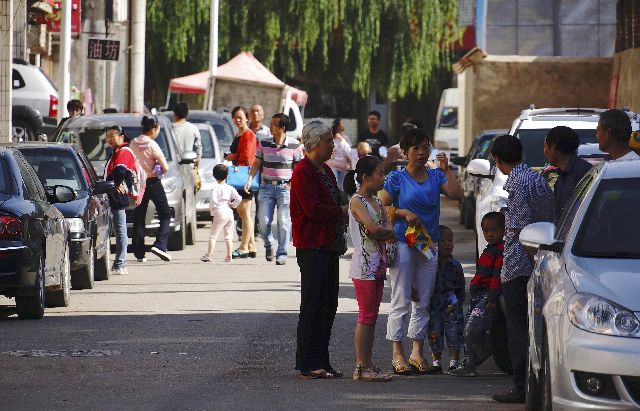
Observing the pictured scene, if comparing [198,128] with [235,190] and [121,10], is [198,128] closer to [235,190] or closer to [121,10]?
[235,190]

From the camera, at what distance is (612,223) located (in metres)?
9.01

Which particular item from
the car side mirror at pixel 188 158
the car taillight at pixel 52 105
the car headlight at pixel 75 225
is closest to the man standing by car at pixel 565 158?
the car headlight at pixel 75 225

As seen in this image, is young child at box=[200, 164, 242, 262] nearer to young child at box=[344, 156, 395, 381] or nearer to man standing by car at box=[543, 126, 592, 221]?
young child at box=[344, 156, 395, 381]

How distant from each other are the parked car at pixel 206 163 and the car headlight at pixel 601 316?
19.7 metres

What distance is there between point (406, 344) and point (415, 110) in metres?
50.3

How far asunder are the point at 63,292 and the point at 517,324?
659 centimetres

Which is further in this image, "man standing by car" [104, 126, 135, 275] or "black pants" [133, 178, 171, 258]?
"black pants" [133, 178, 171, 258]

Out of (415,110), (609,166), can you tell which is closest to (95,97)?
(415,110)

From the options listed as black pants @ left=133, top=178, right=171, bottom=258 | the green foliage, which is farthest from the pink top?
the green foliage

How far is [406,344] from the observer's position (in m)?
13.3

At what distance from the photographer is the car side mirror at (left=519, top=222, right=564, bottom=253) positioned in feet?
29.2

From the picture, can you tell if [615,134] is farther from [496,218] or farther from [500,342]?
[500,342]

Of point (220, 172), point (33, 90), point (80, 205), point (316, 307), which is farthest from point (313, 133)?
point (33, 90)

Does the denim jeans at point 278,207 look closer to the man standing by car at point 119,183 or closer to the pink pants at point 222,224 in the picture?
the pink pants at point 222,224
